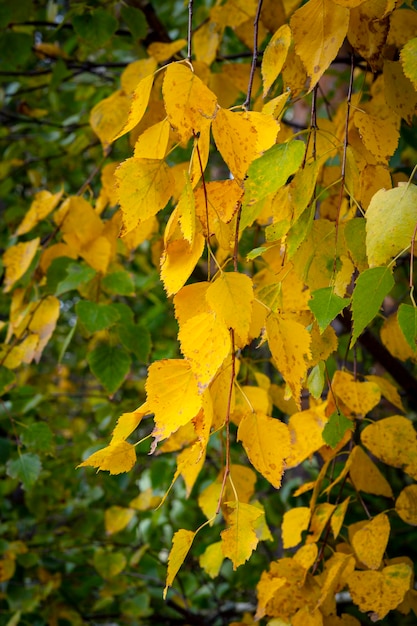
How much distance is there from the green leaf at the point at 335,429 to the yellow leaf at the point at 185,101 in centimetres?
34

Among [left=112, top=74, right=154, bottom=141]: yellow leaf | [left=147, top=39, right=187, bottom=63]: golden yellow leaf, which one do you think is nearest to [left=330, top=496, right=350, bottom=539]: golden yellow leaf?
[left=112, top=74, right=154, bottom=141]: yellow leaf

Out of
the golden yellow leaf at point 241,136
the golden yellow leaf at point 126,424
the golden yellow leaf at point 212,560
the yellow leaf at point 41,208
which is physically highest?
the golden yellow leaf at point 241,136

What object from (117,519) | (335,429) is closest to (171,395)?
(335,429)

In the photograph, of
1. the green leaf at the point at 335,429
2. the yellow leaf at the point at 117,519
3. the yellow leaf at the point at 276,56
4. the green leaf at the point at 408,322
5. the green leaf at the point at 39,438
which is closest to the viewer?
the green leaf at the point at 408,322

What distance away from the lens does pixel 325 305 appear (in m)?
0.44

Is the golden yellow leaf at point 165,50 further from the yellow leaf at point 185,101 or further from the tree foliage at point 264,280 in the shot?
the yellow leaf at point 185,101

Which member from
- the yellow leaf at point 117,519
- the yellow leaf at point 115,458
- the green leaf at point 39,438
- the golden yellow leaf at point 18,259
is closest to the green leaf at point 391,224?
the yellow leaf at point 115,458

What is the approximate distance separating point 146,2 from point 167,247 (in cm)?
98

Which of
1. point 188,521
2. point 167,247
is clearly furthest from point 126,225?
point 188,521

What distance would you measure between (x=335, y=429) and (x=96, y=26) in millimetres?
796

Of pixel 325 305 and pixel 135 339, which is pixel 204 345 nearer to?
pixel 325 305

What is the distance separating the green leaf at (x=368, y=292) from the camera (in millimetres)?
413

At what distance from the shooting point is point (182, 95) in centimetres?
43

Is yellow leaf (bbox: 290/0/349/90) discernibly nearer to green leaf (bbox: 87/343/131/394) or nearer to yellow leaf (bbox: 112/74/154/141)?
yellow leaf (bbox: 112/74/154/141)
